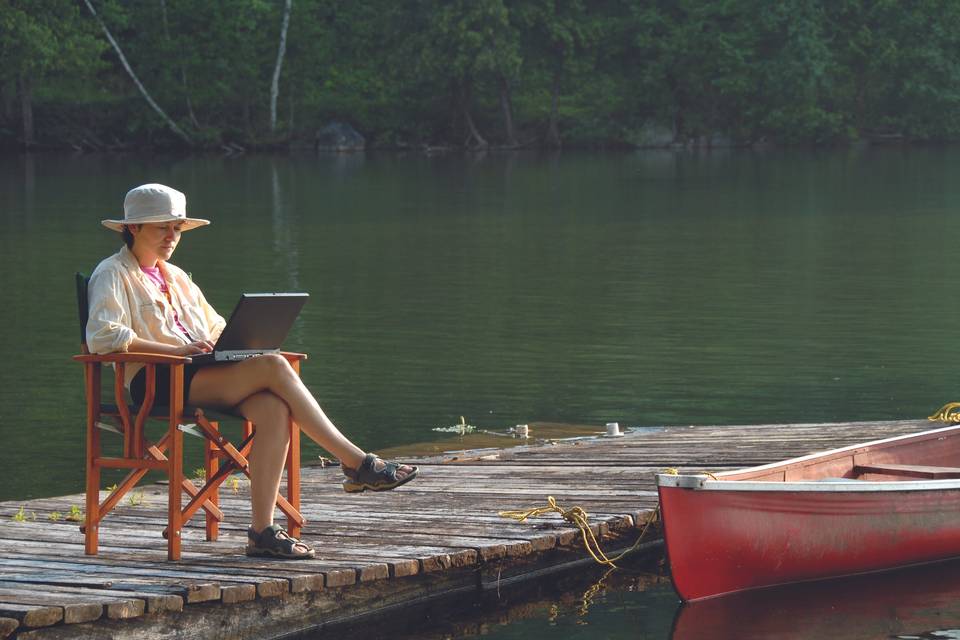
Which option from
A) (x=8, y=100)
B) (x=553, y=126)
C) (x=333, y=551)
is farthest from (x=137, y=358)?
(x=553, y=126)

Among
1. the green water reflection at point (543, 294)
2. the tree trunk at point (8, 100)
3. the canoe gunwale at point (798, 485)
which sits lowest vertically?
the green water reflection at point (543, 294)

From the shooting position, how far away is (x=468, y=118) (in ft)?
205

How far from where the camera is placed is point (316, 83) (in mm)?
63906

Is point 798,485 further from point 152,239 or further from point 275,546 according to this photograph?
point 152,239

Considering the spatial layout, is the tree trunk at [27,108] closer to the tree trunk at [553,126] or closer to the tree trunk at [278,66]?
the tree trunk at [278,66]

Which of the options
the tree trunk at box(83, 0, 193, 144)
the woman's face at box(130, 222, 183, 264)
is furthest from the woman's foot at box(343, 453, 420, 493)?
the tree trunk at box(83, 0, 193, 144)

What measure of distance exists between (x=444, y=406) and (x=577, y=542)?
605cm

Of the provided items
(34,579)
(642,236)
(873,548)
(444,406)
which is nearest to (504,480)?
(873,548)

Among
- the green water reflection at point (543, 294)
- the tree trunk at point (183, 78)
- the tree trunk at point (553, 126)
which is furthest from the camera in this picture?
the tree trunk at point (553, 126)

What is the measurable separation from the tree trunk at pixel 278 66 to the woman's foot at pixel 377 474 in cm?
5439

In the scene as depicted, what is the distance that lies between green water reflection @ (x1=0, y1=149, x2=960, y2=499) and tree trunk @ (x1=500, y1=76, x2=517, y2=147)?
18252 mm

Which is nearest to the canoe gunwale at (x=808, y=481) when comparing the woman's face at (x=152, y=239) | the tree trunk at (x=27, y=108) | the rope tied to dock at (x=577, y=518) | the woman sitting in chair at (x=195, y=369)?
the rope tied to dock at (x=577, y=518)

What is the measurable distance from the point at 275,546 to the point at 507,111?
56308mm

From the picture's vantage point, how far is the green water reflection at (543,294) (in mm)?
13711
